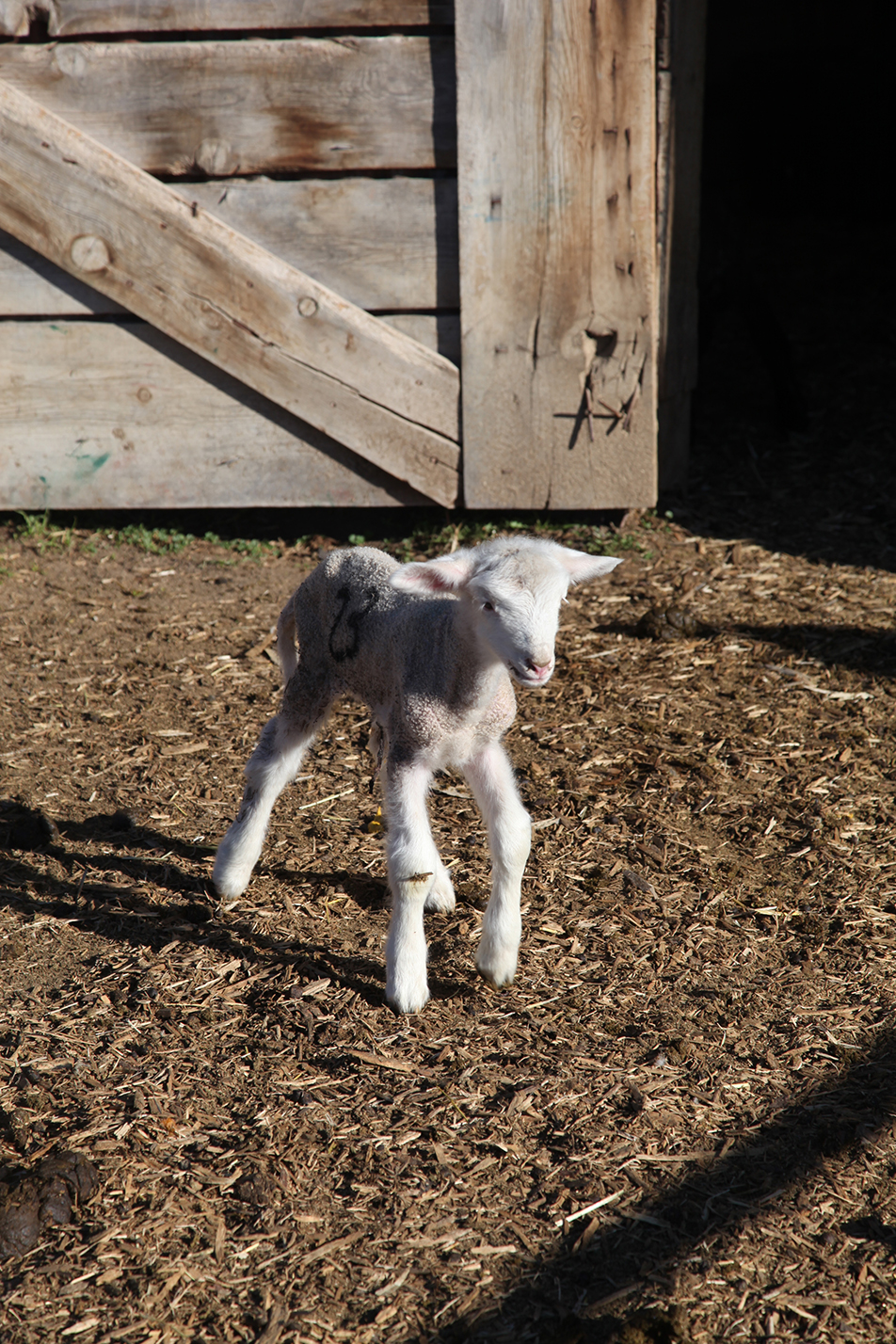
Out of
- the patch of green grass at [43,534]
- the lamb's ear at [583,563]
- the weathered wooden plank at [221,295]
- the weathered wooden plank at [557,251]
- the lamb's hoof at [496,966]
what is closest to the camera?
the lamb's ear at [583,563]

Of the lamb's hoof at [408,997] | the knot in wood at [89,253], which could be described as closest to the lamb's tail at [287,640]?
the lamb's hoof at [408,997]

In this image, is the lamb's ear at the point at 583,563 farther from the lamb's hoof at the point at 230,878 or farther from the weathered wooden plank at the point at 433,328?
the weathered wooden plank at the point at 433,328

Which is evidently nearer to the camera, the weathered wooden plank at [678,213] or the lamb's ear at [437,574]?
the lamb's ear at [437,574]

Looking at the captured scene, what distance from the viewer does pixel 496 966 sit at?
10.6 ft

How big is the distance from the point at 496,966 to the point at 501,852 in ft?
1.08

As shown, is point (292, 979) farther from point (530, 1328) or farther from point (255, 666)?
point (255, 666)

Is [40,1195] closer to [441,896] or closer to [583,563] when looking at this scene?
[441,896]

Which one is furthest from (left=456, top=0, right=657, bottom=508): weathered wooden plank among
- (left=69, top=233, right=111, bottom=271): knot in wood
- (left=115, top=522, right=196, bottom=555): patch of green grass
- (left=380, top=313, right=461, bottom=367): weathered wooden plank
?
(left=69, top=233, right=111, bottom=271): knot in wood

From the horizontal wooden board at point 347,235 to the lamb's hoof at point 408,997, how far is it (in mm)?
3817

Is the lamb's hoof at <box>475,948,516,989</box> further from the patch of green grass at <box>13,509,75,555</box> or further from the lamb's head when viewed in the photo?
the patch of green grass at <box>13,509,75,555</box>

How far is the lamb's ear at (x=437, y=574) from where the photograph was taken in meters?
2.83

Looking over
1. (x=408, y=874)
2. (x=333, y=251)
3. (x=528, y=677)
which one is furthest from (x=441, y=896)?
(x=333, y=251)

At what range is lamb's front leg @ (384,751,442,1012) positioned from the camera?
10.1 ft

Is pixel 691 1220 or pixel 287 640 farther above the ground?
pixel 287 640
